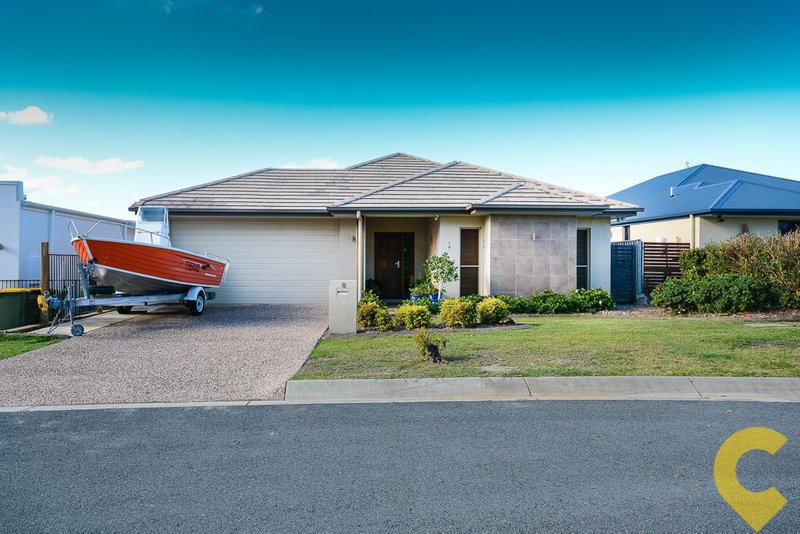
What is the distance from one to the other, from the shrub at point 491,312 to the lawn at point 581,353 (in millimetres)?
826

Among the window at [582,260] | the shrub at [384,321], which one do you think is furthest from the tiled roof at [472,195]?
the shrub at [384,321]

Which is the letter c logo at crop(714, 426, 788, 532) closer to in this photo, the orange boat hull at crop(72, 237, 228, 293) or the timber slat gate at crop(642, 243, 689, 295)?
the orange boat hull at crop(72, 237, 228, 293)

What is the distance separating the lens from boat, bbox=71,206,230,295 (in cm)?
1309

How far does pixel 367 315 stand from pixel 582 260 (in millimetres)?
8993

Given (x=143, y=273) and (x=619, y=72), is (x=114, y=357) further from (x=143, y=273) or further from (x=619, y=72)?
(x=619, y=72)

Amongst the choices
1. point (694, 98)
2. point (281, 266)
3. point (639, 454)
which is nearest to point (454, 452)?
point (639, 454)

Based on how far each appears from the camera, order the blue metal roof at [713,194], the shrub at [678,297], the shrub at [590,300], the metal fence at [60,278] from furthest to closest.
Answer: the blue metal roof at [713,194], the shrub at [590,300], the metal fence at [60,278], the shrub at [678,297]

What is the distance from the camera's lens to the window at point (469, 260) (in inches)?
713

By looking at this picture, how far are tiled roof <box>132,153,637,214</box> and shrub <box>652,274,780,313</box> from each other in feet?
11.0

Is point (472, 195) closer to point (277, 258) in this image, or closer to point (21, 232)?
point (277, 258)

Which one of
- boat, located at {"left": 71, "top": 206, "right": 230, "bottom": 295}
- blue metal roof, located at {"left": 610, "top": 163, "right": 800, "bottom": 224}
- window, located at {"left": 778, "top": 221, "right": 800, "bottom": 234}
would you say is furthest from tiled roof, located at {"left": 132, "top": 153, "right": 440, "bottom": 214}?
window, located at {"left": 778, "top": 221, "right": 800, "bottom": 234}

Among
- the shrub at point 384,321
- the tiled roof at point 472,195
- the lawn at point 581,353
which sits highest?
the tiled roof at point 472,195

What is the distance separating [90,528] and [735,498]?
14.8ft

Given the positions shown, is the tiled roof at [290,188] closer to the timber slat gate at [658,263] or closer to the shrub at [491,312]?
the shrub at [491,312]
